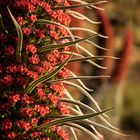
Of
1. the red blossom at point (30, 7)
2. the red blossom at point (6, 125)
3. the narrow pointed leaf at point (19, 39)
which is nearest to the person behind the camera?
the narrow pointed leaf at point (19, 39)

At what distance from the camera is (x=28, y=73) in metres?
3.78

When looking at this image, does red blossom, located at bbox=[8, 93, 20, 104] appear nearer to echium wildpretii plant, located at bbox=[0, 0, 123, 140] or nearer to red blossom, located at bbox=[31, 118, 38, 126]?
echium wildpretii plant, located at bbox=[0, 0, 123, 140]

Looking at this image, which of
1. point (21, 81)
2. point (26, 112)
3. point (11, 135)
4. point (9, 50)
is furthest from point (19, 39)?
point (11, 135)

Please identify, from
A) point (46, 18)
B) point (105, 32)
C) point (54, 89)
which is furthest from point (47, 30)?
point (105, 32)

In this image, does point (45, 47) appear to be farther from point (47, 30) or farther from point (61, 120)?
point (61, 120)

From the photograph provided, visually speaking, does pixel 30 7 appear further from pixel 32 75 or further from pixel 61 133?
pixel 61 133

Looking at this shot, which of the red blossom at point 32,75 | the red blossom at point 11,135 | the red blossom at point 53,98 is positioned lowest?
the red blossom at point 11,135

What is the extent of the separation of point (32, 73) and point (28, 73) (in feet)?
0.07

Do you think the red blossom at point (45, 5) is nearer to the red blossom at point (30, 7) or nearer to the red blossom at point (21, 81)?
the red blossom at point (30, 7)

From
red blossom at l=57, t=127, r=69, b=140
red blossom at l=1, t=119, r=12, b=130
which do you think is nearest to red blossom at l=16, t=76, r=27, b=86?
red blossom at l=1, t=119, r=12, b=130

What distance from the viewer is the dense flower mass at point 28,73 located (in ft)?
12.3

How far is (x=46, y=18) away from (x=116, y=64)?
1098 centimetres

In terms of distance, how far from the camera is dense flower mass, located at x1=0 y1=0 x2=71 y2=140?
376cm

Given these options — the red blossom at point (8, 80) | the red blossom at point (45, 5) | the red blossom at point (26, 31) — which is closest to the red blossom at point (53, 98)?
the red blossom at point (8, 80)
